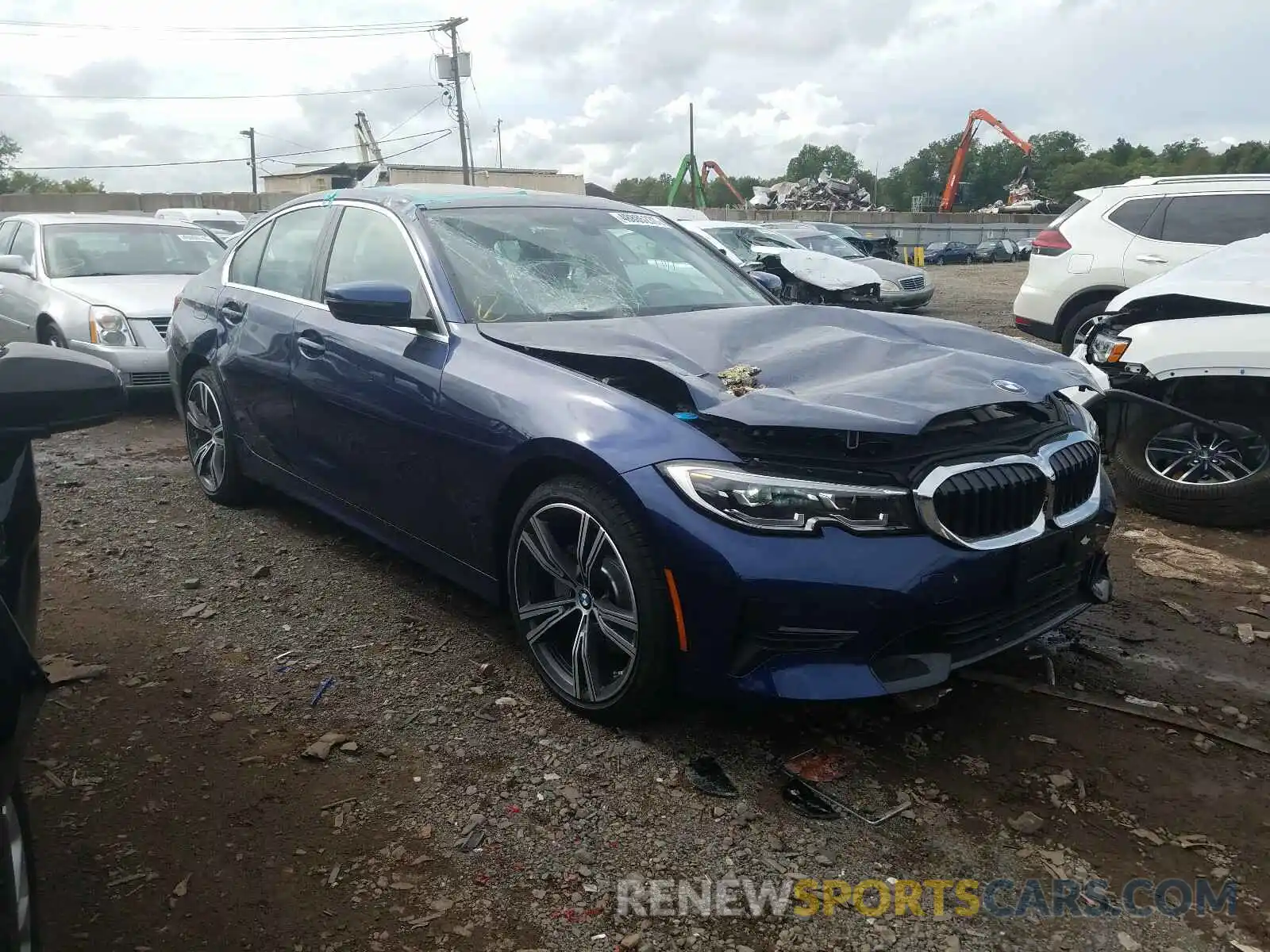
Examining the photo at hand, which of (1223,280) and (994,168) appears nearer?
(1223,280)

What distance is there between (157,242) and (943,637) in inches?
336

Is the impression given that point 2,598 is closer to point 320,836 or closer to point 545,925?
point 320,836

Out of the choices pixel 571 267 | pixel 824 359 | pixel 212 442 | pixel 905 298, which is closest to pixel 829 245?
pixel 905 298

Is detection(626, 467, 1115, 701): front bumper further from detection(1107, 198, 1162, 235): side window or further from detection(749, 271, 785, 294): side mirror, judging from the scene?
detection(1107, 198, 1162, 235): side window

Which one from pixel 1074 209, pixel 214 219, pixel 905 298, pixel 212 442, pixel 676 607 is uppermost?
pixel 214 219

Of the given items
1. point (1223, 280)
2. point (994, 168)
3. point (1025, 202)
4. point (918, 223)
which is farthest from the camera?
point (994, 168)

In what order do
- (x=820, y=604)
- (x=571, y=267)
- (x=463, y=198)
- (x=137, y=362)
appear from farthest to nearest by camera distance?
(x=137, y=362) < (x=463, y=198) < (x=571, y=267) < (x=820, y=604)

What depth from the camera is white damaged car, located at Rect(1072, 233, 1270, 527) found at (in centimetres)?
485

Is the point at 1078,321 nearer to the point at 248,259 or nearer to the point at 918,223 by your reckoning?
the point at 248,259

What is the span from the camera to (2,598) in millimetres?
1715

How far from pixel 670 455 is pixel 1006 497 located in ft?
3.15

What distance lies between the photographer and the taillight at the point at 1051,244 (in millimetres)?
9578

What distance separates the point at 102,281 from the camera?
7.98 meters

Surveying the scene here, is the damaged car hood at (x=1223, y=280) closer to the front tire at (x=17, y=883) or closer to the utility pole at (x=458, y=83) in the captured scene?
the front tire at (x=17, y=883)
